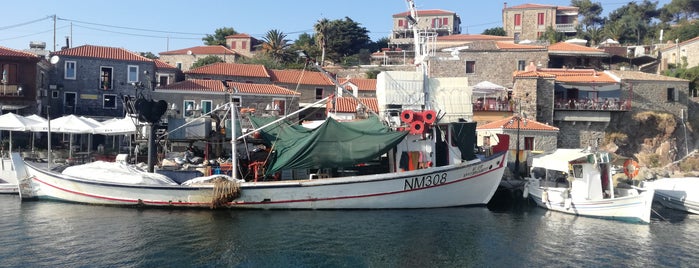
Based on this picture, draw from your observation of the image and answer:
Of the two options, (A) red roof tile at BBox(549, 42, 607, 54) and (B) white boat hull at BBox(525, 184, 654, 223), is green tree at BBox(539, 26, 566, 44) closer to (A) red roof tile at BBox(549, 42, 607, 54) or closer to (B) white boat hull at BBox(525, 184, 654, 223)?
(A) red roof tile at BBox(549, 42, 607, 54)

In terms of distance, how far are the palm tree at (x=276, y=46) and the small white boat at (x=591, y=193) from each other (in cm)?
4243

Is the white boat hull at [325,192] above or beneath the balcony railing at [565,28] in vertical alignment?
beneath

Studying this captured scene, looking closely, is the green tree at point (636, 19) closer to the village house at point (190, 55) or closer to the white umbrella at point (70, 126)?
the village house at point (190, 55)

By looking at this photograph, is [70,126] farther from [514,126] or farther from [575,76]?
[575,76]

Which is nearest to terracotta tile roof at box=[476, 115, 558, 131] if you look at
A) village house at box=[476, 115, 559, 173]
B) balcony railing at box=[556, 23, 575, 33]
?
village house at box=[476, 115, 559, 173]

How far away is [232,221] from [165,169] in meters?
4.72

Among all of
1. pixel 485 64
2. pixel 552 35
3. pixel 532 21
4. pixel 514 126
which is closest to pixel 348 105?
pixel 514 126

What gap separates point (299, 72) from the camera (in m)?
49.3

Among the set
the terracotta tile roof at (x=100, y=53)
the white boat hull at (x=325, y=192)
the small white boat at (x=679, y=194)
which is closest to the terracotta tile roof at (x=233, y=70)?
the terracotta tile roof at (x=100, y=53)

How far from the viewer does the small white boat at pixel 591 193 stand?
20.1 m

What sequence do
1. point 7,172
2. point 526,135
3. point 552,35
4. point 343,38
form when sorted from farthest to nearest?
point 552,35, point 343,38, point 526,135, point 7,172

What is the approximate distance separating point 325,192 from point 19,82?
81.3 ft

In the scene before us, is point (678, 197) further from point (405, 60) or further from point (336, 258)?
point (405, 60)

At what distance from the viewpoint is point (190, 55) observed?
2430 inches
